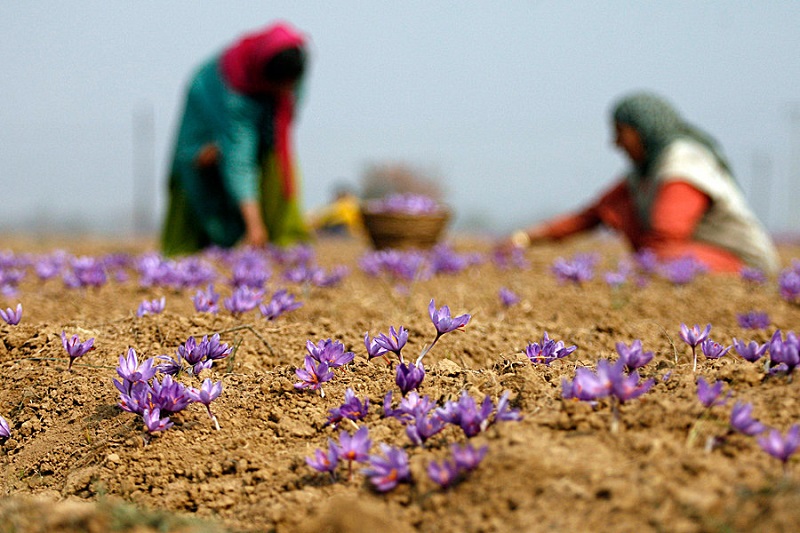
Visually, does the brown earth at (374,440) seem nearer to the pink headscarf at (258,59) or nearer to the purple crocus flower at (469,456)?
the purple crocus flower at (469,456)

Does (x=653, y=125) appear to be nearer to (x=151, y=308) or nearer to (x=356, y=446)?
(x=151, y=308)

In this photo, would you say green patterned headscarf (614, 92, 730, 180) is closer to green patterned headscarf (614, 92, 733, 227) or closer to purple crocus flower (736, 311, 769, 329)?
green patterned headscarf (614, 92, 733, 227)

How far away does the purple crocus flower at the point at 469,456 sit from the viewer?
4.51ft

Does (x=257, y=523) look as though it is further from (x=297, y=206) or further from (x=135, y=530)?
(x=297, y=206)

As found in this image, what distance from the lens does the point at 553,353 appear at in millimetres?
1963

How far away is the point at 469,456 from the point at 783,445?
54cm

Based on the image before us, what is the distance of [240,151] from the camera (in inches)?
270

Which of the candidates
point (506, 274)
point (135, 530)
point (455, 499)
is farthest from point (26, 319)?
point (506, 274)

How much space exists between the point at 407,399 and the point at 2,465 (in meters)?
1.10

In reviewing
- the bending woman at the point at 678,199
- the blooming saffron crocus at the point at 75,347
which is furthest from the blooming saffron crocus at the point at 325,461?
the bending woman at the point at 678,199

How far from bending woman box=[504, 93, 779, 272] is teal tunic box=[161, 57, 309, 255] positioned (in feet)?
8.54

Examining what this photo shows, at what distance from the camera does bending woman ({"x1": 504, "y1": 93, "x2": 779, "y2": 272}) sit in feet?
19.4

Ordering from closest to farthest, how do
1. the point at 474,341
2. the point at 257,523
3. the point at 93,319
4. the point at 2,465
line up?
the point at 257,523, the point at 2,465, the point at 474,341, the point at 93,319

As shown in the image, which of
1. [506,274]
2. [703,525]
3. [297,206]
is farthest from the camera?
[297,206]
